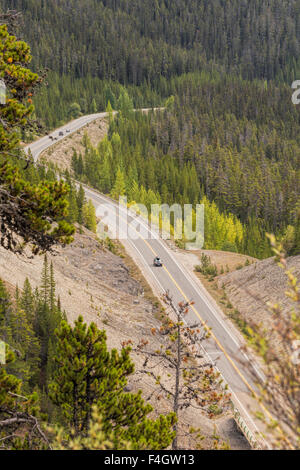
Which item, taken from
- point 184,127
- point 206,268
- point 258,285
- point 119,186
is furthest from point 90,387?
point 184,127

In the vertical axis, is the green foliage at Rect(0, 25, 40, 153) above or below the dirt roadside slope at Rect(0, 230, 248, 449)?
above

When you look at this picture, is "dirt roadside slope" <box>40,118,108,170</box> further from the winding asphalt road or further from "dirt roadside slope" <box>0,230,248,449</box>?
"dirt roadside slope" <box>0,230,248,449</box>

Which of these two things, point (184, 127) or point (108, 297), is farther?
point (184, 127)

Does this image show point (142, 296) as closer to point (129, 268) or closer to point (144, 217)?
point (129, 268)

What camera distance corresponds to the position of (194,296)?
130ft

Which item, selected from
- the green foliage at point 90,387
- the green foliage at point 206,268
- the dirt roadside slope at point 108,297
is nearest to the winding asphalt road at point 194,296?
the green foliage at point 206,268

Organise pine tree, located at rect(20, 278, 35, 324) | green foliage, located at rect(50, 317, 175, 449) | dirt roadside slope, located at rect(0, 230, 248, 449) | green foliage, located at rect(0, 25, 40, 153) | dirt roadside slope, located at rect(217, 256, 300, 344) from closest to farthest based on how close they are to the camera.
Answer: green foliage, located at rect(0, 25, 40, 153)
green foliage, located at rect(50, 317, 175, 449)
pine tree, located at rect(20, 278, 35, 324)
dirt roadside slope, located at rect(0, 230, 248, 449)
dirt roadside slope, located at rect(217, 256, 300, 344)

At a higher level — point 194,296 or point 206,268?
point 194,296

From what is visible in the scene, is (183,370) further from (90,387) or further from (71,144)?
(71,144)

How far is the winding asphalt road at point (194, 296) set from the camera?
27547 millimetres

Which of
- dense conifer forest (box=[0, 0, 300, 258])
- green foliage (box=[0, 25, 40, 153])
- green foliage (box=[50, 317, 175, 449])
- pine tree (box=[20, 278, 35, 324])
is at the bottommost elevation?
dense conifer forest (box=[0, 0, 300, 258])

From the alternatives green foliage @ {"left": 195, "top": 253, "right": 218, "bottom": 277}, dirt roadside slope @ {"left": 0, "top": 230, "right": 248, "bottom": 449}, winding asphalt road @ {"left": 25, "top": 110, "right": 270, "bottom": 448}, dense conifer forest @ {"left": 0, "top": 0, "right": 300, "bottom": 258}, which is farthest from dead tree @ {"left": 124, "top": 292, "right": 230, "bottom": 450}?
dense conifer forest @ {"left": 0, "top": 0, "right": 300, "bottom": 258}

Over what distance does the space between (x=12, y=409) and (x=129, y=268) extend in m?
34.5

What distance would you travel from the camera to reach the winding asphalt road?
27.5 meters
